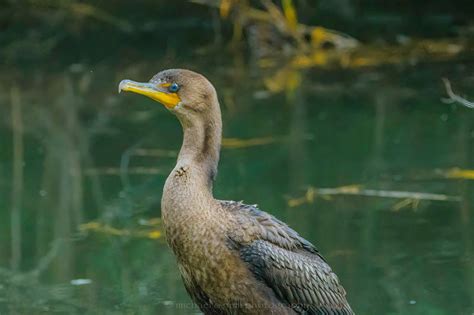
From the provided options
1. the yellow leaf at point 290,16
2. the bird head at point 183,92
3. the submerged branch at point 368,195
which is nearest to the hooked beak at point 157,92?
the bird head at point 183,92

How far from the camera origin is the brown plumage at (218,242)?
5.26 metres

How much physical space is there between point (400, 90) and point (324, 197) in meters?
3.64

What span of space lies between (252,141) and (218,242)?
17.2 feet

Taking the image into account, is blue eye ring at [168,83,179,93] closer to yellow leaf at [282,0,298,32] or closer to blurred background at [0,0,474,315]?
blurred background at [0,0,474,315]

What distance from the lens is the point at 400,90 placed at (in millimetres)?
12148

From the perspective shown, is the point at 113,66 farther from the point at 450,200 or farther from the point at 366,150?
the point at 450,200

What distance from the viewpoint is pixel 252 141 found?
1047 centimetres

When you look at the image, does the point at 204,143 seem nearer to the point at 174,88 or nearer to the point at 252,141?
the point at 174,88

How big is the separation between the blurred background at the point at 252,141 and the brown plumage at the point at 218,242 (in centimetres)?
118

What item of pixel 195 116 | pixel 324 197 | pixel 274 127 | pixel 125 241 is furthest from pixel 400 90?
pixel 195 116

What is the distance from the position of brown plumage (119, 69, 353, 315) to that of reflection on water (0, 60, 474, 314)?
1189 millimetres

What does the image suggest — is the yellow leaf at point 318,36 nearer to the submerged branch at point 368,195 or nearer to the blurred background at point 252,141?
the blurred background at point 252,141

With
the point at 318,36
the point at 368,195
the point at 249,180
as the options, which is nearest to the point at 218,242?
the point at 368,195

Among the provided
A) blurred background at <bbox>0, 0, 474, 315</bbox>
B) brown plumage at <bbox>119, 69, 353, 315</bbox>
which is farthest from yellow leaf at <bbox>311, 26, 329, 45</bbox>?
brown plumage at <bbox>119, 69, 353, 315</bbox>
